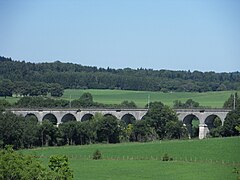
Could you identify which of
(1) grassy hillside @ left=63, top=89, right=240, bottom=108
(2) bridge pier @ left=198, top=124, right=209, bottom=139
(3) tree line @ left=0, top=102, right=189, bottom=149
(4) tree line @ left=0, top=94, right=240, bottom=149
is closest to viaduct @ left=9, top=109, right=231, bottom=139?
(2) bridge pier @ left=198, top=124, right=209, bottom=139

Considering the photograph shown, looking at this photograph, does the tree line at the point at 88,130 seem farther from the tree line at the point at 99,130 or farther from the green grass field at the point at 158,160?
the green grass field at the point at 158,160

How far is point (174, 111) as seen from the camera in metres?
92.6

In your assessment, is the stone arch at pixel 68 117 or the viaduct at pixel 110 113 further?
the stone arch at pixel 68 117

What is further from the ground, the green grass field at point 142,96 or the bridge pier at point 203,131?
the green grass field at point 142,96

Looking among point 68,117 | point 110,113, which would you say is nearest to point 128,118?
point 110,113

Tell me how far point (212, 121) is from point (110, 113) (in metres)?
14.4

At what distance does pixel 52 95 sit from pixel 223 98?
35423mm

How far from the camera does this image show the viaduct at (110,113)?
93.5 metres

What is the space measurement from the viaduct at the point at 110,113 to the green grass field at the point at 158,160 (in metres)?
20.1

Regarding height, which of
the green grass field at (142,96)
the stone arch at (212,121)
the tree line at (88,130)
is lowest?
the tree line at (88,130)

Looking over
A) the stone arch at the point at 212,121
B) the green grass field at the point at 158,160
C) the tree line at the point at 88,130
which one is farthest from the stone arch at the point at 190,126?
the green grass field at the point at 158,160

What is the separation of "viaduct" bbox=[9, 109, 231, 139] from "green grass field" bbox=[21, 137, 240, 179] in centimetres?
2014

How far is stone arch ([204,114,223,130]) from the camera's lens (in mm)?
92750

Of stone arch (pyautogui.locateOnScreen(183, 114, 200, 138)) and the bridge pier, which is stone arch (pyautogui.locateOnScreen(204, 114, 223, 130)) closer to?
the bridge pier
